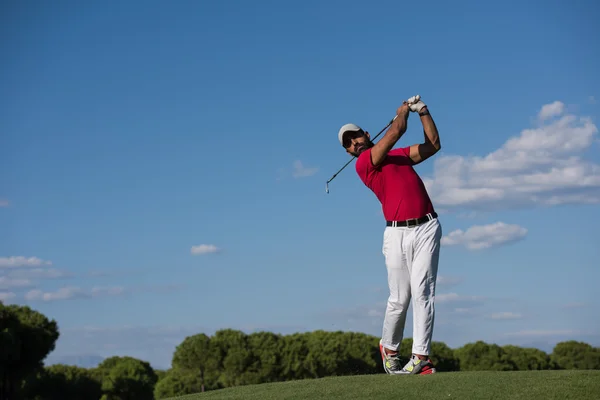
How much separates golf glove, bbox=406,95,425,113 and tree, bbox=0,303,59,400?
4114cm

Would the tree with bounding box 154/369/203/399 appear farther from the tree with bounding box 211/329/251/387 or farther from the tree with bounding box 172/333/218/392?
the tree with bounding box 211/329/251/387

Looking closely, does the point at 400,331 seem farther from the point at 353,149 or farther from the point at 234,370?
the point at 234,370

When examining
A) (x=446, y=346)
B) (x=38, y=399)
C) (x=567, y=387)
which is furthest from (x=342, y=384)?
(x=446, y=346)

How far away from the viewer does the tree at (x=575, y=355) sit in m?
70.5

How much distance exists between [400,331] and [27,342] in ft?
142

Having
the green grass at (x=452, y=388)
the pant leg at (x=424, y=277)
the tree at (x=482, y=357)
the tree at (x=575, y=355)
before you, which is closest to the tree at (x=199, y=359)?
the tree at (x=482, y=357)

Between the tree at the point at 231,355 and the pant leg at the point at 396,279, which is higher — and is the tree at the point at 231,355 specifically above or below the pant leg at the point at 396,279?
above

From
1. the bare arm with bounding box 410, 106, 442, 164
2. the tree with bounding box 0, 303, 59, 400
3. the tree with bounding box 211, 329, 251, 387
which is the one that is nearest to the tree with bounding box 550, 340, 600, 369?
the tree with bounding box 211, 329, 251, 387

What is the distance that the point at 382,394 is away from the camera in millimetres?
9203

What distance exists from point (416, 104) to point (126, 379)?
5865cm

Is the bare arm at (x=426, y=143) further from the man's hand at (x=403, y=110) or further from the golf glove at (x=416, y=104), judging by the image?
the man's hand at (x=403, y=110)

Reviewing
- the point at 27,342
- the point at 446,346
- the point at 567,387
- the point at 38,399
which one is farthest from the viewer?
the point at 446,346

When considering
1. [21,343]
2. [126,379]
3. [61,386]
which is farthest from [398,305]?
[126,379]

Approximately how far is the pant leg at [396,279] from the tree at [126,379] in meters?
53.9
